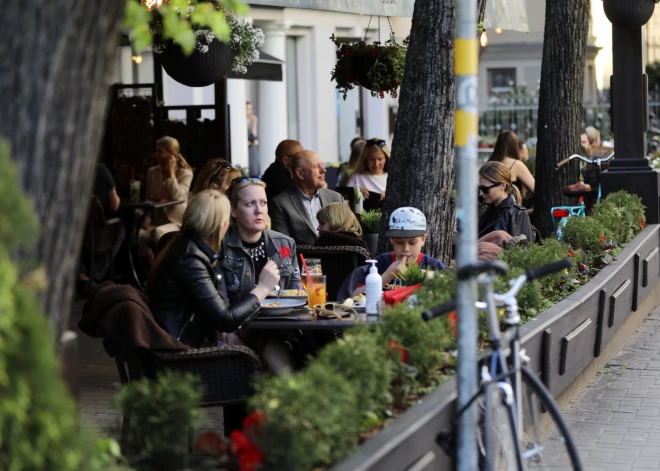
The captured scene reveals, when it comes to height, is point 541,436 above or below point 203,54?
below

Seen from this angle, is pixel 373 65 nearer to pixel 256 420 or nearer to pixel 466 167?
pixel 466 167

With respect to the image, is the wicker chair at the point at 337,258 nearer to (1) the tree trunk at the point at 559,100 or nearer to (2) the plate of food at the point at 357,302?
(2) the plate of food at the point at 357,302

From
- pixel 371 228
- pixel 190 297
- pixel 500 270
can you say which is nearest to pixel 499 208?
pixel 371 228

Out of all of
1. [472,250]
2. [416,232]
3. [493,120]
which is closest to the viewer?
[472,250]

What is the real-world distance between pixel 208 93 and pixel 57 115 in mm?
17999

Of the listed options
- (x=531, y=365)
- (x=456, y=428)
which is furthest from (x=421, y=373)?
(x=531, y=365)

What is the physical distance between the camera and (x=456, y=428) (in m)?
4.54

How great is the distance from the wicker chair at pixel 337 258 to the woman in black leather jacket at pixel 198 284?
2.18 metres

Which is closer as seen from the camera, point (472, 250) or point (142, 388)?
point (142, 388)

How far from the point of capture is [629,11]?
12.0m

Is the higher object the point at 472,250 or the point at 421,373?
the point at 472,250

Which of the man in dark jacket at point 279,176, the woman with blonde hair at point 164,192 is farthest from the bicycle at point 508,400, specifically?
the woman with blonde hair at point 164,192

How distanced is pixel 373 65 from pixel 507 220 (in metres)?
1.82

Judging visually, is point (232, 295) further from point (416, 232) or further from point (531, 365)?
point (531, 365)
